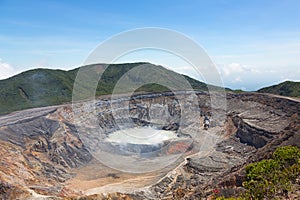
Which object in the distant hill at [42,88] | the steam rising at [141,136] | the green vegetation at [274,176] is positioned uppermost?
the distant hill at [42,88]

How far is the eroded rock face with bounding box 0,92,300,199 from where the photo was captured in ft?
116

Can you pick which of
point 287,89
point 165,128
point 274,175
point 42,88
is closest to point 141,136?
point 165,128

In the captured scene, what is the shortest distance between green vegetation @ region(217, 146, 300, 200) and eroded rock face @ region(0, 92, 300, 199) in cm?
584

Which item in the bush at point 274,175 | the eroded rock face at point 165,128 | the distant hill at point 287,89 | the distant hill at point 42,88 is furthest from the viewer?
the distant hill at point 42,88

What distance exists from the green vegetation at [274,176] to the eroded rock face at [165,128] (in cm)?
584

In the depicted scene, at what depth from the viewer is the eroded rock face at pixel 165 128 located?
35344mm

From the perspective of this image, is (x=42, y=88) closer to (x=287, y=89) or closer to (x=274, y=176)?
(x=287, y=89)

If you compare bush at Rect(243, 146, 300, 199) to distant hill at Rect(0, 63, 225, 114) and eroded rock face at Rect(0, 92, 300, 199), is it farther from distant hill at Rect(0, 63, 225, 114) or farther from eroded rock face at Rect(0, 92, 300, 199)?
distant hill at Rect(0, 63, 225, 114)

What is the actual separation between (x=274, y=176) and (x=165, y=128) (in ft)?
148

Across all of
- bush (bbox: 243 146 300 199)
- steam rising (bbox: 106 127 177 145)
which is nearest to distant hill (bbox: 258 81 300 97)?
steam rising (bbox: 106 127 177 145)

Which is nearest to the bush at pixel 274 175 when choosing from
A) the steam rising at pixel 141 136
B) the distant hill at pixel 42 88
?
the steam rising at pixel 141 136

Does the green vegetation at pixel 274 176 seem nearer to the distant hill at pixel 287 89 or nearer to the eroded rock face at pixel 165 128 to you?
the eroded rock face at pixel 165 128

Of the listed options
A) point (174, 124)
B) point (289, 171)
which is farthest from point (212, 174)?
point (174, 124)

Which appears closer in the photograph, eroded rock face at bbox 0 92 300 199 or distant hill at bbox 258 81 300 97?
eroded rock face at bbox 0 92 300 199
